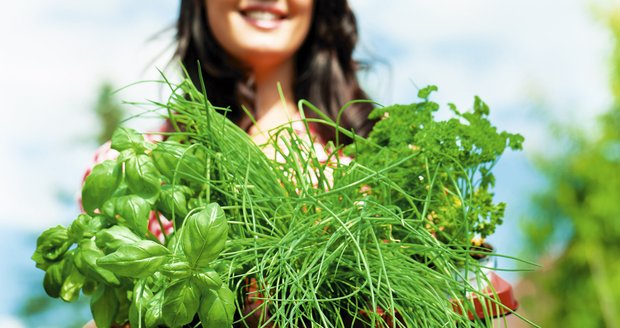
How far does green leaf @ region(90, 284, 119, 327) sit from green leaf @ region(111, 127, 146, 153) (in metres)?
0.13

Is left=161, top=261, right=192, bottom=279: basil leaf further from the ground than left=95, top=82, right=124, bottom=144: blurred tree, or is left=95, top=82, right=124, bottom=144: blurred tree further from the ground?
left=95, top=82, right=124, bottom=144: blurred tree

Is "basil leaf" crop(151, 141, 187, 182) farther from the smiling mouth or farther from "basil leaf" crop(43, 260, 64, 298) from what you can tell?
the smiling mouth

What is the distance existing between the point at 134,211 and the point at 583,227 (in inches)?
179

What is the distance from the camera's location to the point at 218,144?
0.72 meters

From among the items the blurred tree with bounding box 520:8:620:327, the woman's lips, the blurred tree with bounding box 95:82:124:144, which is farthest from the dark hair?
the blurred tree with bounding box 95:82:124:144

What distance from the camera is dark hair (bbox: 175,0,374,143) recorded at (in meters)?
1.56

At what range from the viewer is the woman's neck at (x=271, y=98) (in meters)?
1.48

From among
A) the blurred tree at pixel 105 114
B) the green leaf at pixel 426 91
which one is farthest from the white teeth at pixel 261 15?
the blurred tree at pixel 105 114

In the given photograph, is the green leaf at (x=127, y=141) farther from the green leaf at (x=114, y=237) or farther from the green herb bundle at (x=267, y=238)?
the green leaf at (x=114, y=237)

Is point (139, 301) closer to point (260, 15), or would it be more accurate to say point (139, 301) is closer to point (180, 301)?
point (180, 301)

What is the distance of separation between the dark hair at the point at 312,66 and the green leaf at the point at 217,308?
3.18 ft

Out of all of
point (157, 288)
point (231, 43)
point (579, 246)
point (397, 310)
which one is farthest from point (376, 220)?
point (579, 246)

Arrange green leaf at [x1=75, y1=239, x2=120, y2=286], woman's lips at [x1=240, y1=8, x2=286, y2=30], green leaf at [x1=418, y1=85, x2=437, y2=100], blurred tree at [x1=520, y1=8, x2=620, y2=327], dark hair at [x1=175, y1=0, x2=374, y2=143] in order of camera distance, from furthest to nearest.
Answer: blurred tree at [x1=520, y1=8, x2=620, y2=327] < dark hair at [x1=175, y1=0, x2=374, y2=143] < woman's lips at [x1=240, y1=8, x2=286, y2=30] < green leaf at [x1=418, y1=85, x2=437, y2=100] < green leaf at [x1=75, y1=239, x2=120, y2=286]

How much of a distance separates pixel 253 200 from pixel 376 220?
0.11m
